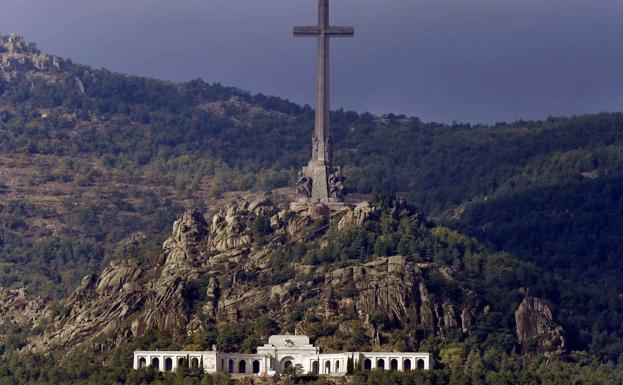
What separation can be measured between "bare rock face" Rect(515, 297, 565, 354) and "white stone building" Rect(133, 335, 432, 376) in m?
12.6

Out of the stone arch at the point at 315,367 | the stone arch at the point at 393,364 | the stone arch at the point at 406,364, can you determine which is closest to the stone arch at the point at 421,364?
the stone arch at the point at 406,364

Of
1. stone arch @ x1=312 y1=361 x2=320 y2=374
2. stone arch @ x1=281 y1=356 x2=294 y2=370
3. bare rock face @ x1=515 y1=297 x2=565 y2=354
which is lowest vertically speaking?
stone arch @ x1=312 y1=361 x2=320 y2=374

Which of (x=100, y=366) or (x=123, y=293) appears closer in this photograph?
(x=100, y=366)

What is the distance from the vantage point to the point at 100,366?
183875 mm

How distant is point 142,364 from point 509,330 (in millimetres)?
23550

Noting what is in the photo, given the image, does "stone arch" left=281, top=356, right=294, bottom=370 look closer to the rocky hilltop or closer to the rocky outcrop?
the rocky hilltop

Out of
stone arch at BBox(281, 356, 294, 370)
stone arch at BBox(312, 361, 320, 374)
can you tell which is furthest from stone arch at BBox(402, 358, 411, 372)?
stone arch at BBox(281, 356, 294, 370)

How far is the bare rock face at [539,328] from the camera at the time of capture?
7574 inches

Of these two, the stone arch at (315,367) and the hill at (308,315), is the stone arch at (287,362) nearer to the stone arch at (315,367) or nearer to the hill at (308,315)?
the stone arch at (315,367)

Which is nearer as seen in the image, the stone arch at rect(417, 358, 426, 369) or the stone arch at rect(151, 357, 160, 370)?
the stone arch at rect(151, 357, 160, 370)

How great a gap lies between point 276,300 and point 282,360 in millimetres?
9959

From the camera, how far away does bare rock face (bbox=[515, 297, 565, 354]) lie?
631 feet

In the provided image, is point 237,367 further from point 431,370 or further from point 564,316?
point 564,316

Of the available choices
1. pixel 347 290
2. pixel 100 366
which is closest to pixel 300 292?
pixel 347 290
